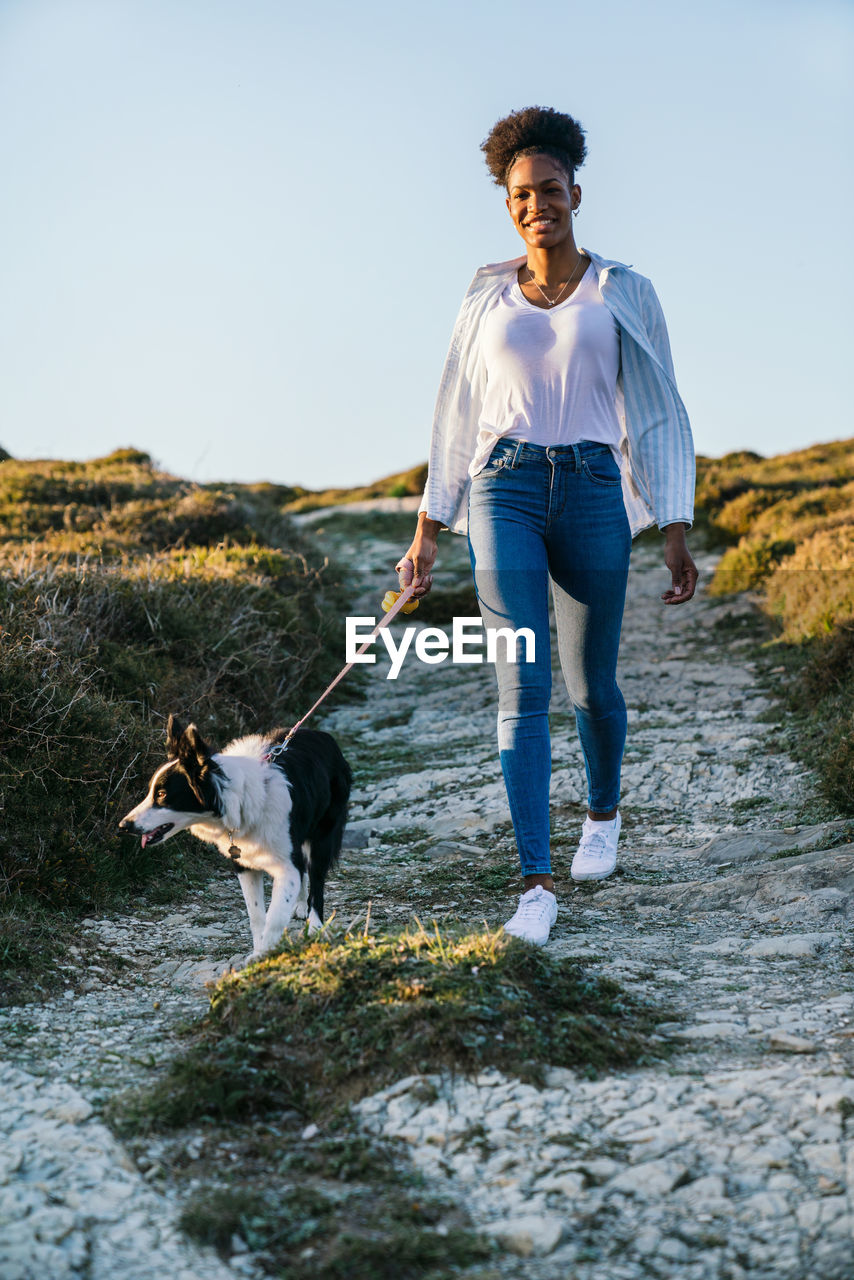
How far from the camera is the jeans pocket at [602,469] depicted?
4.05 m

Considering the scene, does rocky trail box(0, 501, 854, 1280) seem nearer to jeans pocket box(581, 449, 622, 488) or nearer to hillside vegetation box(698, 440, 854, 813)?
hillside vegetation box(698, 440, 854, 813)

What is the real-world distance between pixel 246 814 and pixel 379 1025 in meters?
1.39

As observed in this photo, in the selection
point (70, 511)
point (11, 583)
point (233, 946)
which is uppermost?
point (70, 511)

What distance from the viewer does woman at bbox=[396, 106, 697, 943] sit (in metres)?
4.00

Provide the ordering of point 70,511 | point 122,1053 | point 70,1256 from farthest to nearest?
point 70,511 < point 122,1053 < point 70,1256

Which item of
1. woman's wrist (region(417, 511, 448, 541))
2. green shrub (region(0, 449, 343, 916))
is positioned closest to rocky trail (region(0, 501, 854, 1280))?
green shrub (region(0, 449, 343, 916))

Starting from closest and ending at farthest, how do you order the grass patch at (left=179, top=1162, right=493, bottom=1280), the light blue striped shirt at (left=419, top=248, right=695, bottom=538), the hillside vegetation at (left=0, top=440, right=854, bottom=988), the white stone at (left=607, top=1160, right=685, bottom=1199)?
the grass patch at (left=179, top=1162, right=493, bottom=1280), the white stone at (left=607, top=1160, right=685, bottom=1199), the light blue striped shirt at (left=419, top=248, right=695, bottom=538), the hillside vegetation at (left=0, top=440, right=854, bottom=988)

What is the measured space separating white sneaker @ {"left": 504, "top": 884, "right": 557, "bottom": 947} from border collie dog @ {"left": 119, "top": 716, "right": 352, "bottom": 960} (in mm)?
754

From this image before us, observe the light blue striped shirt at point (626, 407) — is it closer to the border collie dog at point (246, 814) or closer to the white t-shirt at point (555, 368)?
the white t-shirt at point (555, 368)

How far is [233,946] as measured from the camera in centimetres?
434

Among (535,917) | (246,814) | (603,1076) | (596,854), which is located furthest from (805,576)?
(603,1076)

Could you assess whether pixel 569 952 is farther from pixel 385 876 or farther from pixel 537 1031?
pixel 385 876

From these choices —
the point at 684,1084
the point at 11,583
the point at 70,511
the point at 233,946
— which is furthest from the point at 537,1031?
the point at 70,511

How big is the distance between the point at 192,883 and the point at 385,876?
93cm
